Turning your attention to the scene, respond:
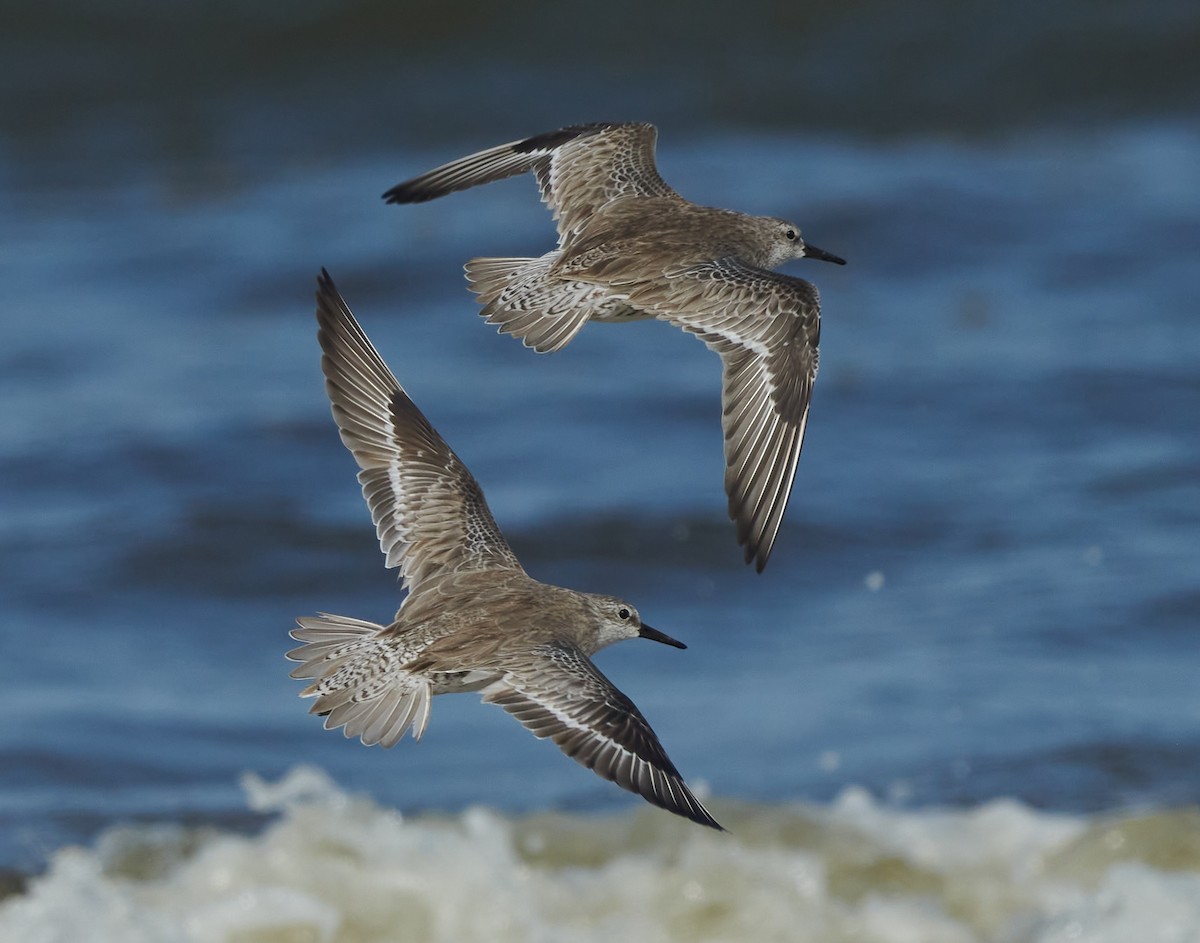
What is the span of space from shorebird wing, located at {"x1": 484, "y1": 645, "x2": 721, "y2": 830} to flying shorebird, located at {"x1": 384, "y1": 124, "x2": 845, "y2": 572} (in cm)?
45

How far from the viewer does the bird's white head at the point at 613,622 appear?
530 cm

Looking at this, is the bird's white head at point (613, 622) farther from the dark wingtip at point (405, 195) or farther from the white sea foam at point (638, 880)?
the white sea foam at point (638, 880)

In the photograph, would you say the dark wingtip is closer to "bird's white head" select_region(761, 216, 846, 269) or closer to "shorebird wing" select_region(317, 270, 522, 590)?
"shorebird wing" select_region(317, 270, 522, 590)

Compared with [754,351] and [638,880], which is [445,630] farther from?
[638,880]

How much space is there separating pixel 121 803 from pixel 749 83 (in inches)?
427

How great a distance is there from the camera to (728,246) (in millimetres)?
5488

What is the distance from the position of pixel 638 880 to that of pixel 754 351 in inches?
148

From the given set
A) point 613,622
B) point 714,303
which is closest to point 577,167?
point 714,303

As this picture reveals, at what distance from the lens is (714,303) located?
5141 millimetres

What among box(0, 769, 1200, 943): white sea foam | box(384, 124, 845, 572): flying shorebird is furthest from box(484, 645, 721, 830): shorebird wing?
box(0, 769, 1200, 943): white sea foam

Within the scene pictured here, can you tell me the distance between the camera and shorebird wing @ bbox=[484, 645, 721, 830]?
4.29 meters

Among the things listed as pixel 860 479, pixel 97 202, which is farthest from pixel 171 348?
pixel 860 479

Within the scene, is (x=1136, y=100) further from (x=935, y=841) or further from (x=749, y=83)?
(x=935, y=841)

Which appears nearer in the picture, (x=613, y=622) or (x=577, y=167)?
(x=613, y=622)
